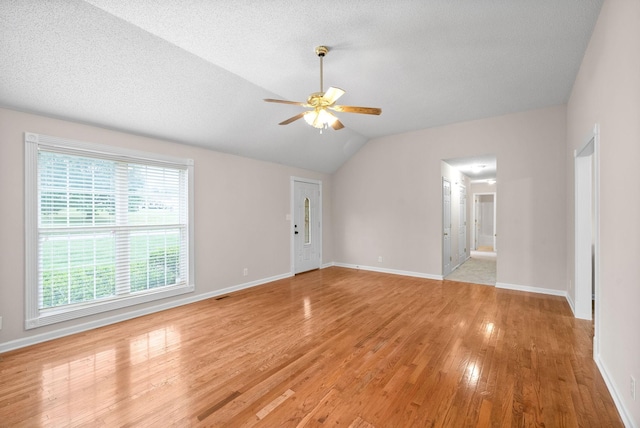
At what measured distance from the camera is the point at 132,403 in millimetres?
2039

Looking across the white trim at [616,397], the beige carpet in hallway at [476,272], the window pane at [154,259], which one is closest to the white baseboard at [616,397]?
the white trim at [616,397]

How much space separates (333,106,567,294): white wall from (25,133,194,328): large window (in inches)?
152

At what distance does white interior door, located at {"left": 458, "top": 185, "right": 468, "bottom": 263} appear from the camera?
734 cm

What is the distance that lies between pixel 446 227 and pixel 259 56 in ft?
16.3

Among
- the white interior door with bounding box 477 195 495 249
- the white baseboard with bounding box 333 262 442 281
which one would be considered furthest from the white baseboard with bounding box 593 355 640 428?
the white interior door with bounding box 477 195 495 249

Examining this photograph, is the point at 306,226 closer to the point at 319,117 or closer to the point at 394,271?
the point at 394,271

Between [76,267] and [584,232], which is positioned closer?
[76,267]

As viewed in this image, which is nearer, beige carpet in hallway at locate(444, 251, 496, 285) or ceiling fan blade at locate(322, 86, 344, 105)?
ceiling fan blade at locate(322, 86, 344, 105)

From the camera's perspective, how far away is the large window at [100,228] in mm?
3088

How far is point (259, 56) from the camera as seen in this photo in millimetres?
3033

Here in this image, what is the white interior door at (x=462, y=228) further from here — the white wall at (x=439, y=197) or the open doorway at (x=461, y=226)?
the white wall at (x=439, y=197)

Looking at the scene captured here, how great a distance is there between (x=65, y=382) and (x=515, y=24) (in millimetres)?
4995

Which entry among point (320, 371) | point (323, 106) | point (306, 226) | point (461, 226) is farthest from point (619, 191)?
point (461, 226)

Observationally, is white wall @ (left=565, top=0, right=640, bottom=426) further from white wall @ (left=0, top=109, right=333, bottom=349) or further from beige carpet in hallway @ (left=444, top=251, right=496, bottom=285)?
white wall @ (left=0, top=109, right=333, bottom=349)
